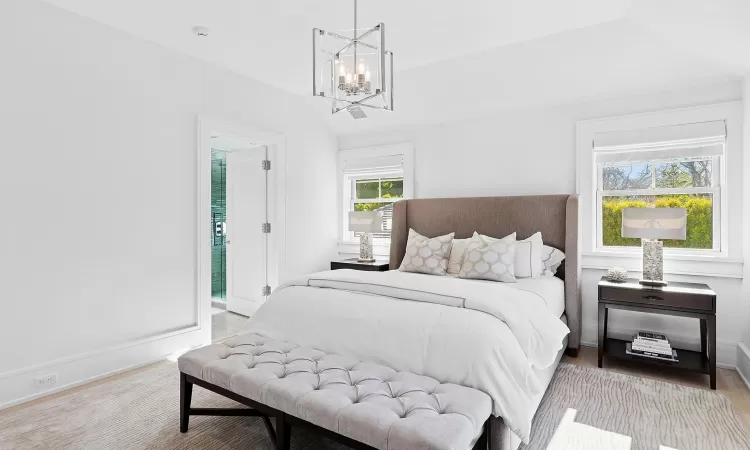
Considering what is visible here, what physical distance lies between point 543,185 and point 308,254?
2.70 metres

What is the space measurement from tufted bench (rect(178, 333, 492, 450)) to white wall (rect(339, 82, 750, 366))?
2568 millimetres

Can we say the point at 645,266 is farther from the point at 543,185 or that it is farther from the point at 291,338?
the point at 291,338

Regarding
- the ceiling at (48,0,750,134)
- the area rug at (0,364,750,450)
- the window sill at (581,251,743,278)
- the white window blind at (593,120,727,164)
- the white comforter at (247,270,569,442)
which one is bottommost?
the area rug at (0,364,750,450)

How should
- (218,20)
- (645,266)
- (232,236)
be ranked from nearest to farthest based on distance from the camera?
(218,20), (645,266), (232,236)

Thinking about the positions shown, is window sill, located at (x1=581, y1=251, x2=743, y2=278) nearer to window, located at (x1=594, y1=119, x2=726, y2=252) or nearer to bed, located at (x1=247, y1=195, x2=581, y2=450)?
window, located at (x1=594, y1=119, x2=726, y2=252)

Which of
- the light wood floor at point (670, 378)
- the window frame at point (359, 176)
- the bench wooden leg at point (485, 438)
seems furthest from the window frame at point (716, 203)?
the bench wooden leg at point (485, 438)

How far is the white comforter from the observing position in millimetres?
1809

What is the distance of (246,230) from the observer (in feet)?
15.5

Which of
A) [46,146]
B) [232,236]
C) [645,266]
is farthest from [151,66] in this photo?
[645,266]

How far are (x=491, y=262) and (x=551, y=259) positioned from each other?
2.16ft

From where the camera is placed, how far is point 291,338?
2.39 metres

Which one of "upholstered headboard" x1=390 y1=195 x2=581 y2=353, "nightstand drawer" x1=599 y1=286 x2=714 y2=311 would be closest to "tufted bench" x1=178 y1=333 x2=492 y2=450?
"nightstand drawer" x1=599 y1=286 x2=714 y2=311

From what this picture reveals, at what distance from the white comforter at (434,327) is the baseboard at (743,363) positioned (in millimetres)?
1419

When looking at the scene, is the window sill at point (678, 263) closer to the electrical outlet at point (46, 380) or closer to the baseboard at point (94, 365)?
the baseboard at point (94, 365)
